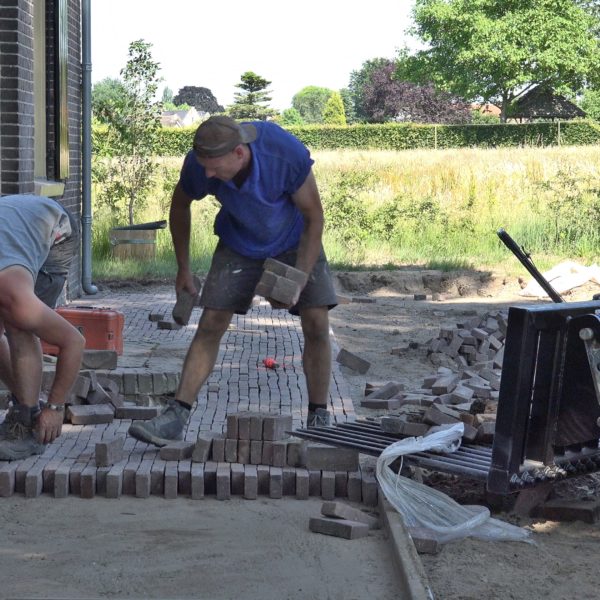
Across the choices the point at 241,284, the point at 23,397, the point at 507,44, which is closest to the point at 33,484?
the point at 23,397

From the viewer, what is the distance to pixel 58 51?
10688 mm

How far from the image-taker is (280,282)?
204 inches

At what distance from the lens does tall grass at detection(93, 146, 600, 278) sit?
16.0 m

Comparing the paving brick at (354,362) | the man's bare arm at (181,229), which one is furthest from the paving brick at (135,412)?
the paving brick at (354,362)

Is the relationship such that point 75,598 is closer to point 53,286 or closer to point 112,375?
point 53,286

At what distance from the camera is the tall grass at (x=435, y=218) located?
16.0 metres

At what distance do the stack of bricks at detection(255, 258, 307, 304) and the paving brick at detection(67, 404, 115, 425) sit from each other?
131cm

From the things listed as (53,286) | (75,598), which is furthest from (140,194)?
(75,598)

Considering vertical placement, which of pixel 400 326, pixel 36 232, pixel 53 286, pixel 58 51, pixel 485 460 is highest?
pixel 58 51

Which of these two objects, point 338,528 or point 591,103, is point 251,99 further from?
point 338,528

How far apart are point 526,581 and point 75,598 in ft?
5.47

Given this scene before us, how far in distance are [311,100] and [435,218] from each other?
142m

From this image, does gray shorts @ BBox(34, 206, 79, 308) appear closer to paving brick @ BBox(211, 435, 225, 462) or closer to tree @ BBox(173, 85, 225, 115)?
paving brick @ BBox(211, 435, 225, 462)

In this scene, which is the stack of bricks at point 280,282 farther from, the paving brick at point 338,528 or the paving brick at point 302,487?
the paving brick at point 338,528
